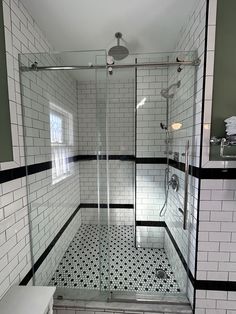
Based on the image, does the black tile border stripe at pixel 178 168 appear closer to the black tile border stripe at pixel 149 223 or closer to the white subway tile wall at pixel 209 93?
the white subway tile wall at pixel 209 93

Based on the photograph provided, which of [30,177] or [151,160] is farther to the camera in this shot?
[151,160]

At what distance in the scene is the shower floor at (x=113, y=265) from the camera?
5.43ft

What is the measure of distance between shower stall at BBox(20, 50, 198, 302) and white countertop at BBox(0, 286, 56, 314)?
24 cm

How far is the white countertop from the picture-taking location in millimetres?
1036

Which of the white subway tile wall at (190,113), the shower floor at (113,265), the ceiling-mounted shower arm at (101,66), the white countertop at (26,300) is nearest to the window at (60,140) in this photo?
the ceiling-mounted shower arm at (101,66)

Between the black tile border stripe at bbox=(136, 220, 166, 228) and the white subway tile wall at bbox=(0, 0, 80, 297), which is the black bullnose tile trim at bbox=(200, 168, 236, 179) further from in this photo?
the white subway tile wall at bbox=(0, 0, 80, 297)

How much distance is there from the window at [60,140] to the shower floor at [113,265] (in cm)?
88

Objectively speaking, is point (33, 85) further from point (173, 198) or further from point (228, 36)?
point (173, 198)

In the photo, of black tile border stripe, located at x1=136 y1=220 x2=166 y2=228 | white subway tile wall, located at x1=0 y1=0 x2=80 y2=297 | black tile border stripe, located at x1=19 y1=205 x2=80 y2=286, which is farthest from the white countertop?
black tile border stripe, located at x1=136 y1=220 x2=166 y2=228

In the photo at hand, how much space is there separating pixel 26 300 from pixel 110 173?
1.65 meters

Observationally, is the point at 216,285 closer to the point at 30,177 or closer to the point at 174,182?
the point at 174,182

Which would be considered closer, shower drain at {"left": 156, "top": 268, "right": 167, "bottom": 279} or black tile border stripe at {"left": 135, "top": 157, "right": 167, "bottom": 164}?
shower drain at {"left": 156, "top": 268, "right": 167, "bottom": 279}

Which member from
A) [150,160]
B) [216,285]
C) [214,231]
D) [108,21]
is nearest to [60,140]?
[150,160]

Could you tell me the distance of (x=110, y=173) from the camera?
2.51m
